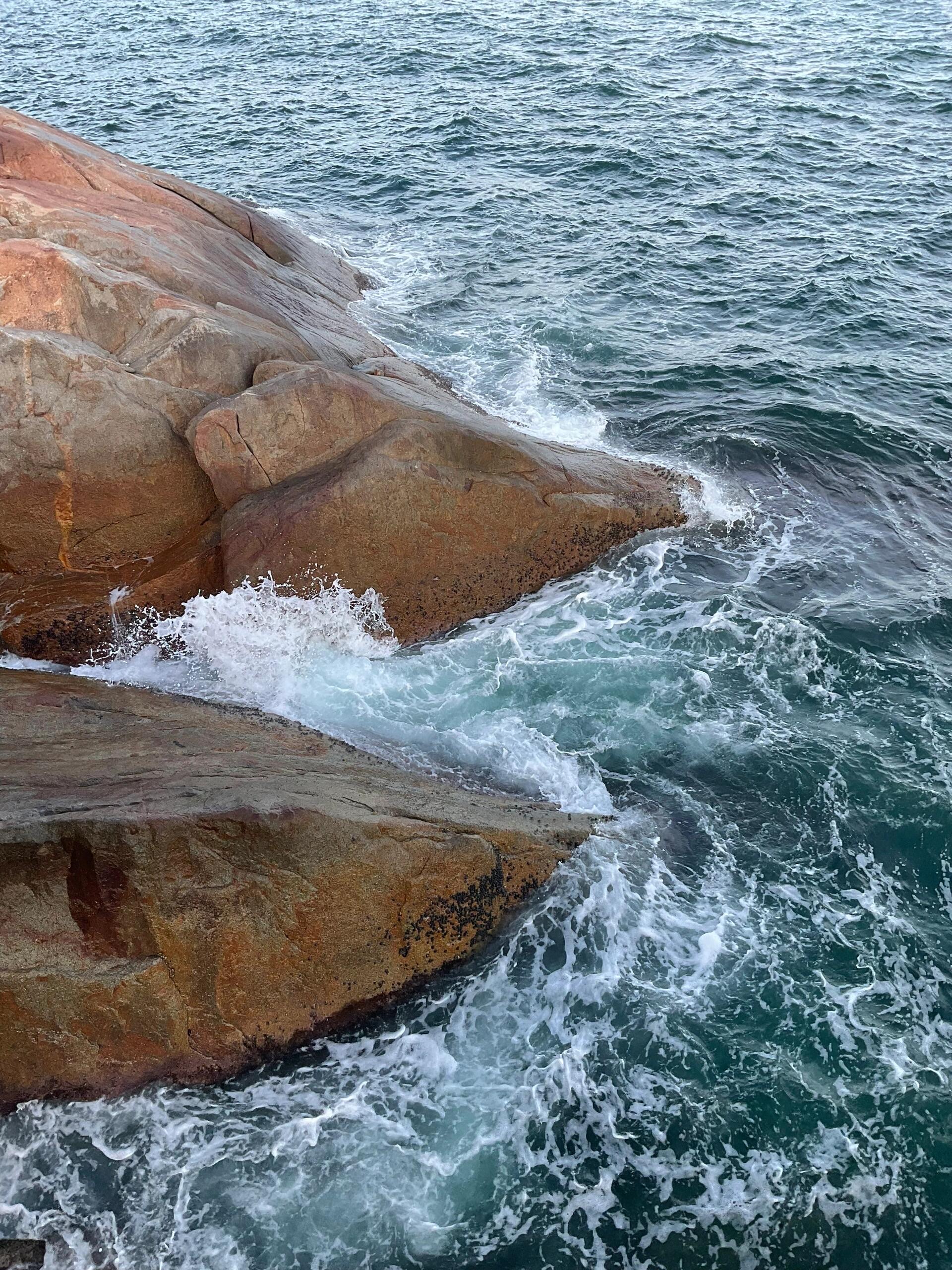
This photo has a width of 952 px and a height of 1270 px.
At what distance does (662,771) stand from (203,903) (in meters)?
5.50

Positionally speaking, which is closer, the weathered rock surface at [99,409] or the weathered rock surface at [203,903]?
the weathered rock surface at [203,903]

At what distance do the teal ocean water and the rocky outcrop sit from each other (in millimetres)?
698

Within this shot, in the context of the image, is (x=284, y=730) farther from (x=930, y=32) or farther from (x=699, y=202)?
(x=930, y=32)

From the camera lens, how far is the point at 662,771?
11.4m

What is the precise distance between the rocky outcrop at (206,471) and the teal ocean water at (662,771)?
70 cm

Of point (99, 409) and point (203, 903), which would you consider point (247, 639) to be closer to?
point (99, 409)

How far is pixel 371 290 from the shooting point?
21.7 metres

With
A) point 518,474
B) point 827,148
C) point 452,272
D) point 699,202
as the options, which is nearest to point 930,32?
point 827,148

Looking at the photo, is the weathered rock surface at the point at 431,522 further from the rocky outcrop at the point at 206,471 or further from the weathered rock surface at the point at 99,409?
the weathered rock surface at the point at 99,409

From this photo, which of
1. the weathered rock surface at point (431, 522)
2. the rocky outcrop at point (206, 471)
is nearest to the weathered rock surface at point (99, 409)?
the rocky outcrop at point (206, 471)

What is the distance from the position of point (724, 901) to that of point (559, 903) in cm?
170

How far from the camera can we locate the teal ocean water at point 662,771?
7859 millimetres

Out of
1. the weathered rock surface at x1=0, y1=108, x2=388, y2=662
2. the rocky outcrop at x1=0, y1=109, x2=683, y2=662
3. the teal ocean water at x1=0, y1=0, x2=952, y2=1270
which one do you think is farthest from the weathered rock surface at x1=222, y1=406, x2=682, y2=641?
the weathered rock surface at x1=0, y1=108, x2=388, y2=662

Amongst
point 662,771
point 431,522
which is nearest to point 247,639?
point 431,522
